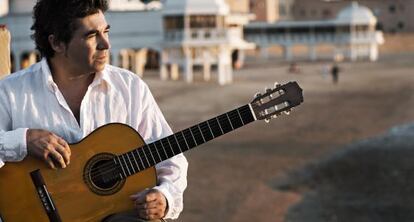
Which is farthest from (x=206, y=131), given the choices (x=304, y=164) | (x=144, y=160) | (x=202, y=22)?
(x=202, y=22)

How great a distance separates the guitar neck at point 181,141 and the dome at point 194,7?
47.6m

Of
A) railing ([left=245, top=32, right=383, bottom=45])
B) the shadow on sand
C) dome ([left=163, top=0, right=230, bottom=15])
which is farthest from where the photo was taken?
railing ([left=245, top=32, right=383, bottom=45])

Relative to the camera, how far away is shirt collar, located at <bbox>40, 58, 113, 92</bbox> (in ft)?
14.7

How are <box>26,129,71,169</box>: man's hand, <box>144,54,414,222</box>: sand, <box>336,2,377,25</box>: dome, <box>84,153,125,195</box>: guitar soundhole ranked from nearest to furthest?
1. <box>26,129,71,169</box>: man's hand
2. <box>84,153,125,195</box>: guitar soundhole
3. <box>144,54,414,222</box>: sand
4. <box>336,2,377,25</box>: dome

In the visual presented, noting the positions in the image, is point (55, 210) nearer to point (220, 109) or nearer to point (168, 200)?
point (168, 200)

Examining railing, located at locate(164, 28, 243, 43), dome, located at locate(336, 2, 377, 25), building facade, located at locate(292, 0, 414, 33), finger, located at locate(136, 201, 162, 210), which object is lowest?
building facade, located at locate(292, 0, 414, 33)

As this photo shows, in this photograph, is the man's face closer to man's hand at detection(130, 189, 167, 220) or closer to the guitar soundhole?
the guitar soundhole

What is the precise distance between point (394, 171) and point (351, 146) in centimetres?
541

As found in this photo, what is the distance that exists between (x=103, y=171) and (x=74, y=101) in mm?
382

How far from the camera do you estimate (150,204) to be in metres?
4.32

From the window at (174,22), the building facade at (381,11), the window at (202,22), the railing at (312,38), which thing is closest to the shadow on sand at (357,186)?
the window at (202,22)

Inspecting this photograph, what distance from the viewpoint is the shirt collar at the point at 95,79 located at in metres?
4.48

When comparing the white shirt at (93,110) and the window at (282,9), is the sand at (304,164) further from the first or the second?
the window at (282,9)

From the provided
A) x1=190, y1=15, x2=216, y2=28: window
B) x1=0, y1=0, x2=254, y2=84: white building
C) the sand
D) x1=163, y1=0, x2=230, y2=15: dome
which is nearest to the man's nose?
the sand
